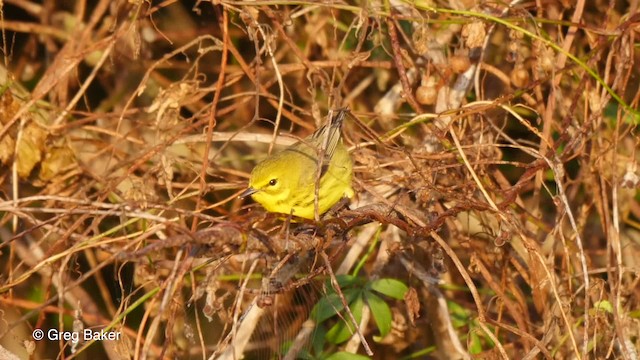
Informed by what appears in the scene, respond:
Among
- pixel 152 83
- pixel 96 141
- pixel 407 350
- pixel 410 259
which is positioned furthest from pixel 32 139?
pixel 407 350

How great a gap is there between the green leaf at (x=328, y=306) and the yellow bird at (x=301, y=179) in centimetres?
42

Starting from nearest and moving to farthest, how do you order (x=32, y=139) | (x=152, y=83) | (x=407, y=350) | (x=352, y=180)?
(x=352, y=180)
(x=32, y=139)
(x=407, y=350)
(x=152, y=83)

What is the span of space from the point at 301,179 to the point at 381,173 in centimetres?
36

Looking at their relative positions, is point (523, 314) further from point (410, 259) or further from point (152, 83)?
point (152, 83)

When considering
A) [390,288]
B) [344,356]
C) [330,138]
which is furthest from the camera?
[330,138]

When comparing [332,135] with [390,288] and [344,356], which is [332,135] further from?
[344,356]

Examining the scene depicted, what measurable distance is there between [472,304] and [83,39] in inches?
95.0

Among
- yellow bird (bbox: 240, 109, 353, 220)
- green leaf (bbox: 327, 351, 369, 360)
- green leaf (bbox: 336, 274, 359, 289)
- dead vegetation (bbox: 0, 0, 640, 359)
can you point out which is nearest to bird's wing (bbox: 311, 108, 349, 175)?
yellow bird (bbox: 240, 109, 353, 220)

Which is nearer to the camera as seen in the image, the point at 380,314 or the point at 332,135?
the point at 380,314

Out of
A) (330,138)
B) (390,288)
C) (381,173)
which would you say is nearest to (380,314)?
(390,288)

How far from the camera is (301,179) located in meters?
3.67

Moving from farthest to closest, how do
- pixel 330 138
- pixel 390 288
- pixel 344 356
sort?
pixel 330 138 → pixel 390 288 → pixel 344 356

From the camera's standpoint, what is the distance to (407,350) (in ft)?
13.9

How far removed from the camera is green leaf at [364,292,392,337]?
321 cm
